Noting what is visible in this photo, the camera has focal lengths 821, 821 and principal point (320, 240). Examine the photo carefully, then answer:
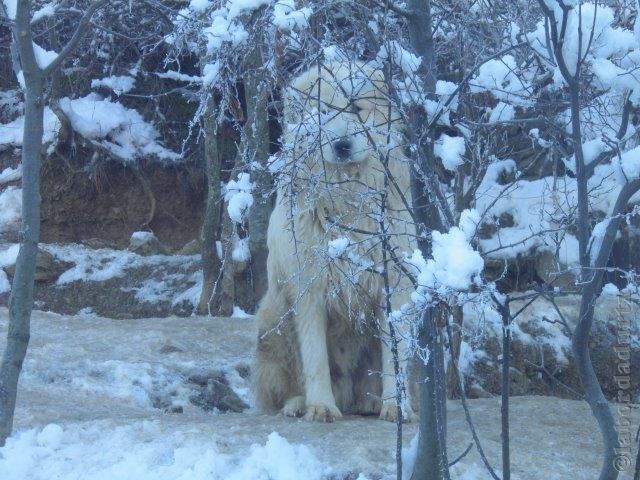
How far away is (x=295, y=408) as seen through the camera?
491 centimetres

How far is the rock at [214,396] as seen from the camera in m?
5.86

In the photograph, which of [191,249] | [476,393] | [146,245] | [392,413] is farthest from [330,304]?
[146,245]

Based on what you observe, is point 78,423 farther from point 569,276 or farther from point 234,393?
point 569,276

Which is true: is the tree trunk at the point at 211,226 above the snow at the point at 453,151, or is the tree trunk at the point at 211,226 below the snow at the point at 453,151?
above

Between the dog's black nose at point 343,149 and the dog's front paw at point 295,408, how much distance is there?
155cm

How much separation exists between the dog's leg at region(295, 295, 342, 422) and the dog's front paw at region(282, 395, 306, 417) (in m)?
0.09

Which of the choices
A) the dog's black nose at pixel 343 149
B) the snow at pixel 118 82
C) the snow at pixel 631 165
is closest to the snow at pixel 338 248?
the snow at pixel 631 165

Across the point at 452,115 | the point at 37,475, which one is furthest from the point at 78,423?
the point at 452,115

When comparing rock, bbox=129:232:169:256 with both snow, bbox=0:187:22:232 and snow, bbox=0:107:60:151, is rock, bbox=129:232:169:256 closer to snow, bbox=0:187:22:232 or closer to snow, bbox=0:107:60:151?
snow, bbox=0:187:22:232

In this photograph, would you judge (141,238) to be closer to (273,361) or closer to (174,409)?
(174,409)

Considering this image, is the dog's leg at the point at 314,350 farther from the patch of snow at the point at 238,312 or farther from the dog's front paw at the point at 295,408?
the patch of snow at the point at 238,312

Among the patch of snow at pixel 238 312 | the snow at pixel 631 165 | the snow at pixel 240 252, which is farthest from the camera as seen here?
the snow at pixel 240 252

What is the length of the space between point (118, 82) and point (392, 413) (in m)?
7.89

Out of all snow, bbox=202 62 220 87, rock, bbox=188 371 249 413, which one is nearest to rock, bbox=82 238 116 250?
rock, bbox=188 371 249 413
